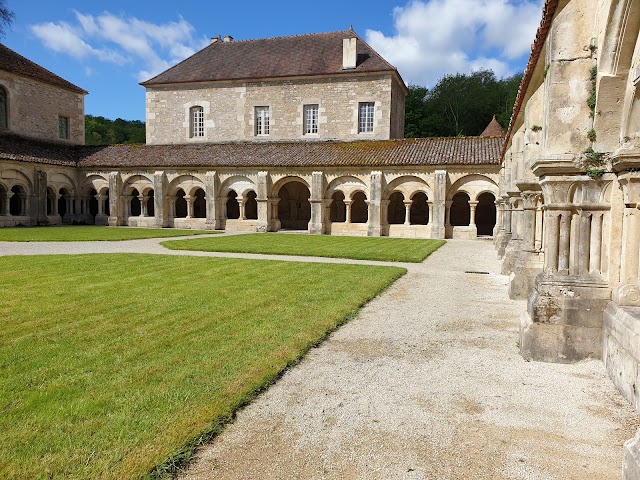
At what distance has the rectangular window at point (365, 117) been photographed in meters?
29.2

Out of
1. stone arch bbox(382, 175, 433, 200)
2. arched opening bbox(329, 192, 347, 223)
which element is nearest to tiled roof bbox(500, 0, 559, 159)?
stone arch bbox(382, 175, 433, 200)

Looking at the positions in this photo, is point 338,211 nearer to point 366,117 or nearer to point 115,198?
point 366,117

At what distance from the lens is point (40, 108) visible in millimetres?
30047

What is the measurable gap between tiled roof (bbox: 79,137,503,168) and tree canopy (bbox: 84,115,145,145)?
115ft

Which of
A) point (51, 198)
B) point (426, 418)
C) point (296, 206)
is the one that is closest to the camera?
point (426, 418)

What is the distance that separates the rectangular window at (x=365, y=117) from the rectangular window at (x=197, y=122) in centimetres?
1075

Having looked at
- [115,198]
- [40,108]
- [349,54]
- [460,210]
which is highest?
[349,54]

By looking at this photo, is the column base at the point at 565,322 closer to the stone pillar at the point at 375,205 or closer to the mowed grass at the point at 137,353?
the mowed grass at the point at 137,353

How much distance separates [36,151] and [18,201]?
320cm

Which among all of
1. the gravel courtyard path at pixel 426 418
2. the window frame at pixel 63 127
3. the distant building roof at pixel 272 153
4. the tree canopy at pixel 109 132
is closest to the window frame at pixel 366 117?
the distant building roof at pixel 272 153

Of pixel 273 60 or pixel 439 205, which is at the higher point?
pixel 273 60

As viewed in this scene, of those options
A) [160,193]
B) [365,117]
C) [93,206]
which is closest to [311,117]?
[365,117]

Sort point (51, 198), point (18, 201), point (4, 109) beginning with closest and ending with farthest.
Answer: point (18, 201), point (4, 109), point (51, 198)

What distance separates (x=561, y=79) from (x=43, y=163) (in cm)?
2853
